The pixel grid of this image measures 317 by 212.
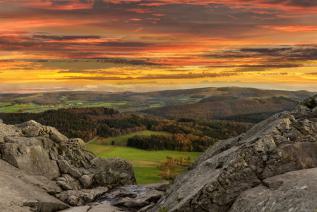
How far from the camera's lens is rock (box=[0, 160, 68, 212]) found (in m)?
29.0

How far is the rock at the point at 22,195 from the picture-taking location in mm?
28953

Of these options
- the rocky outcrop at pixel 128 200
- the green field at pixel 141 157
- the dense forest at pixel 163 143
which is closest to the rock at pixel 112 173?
the rocky outcrop at pixel 128 200

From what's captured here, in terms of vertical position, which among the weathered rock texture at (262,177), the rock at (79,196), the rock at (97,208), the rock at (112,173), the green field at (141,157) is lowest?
the green field at (141,157)

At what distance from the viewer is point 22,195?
30.7 metres

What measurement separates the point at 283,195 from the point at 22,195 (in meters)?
19.6

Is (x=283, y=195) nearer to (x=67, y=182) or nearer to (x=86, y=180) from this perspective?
(x=67, y=182)

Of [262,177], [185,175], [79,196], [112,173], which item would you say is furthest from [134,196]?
[262,177]

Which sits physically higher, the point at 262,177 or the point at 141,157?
the point at 262,177

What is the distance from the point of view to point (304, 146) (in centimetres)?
2327

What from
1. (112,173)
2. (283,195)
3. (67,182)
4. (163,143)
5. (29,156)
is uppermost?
(283,195)

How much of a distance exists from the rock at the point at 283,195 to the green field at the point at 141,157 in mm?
82208

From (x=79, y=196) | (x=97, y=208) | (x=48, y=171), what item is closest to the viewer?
(x=97, y=208)

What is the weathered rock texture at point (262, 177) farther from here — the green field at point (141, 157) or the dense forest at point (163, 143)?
the dense forest at point (163, 143)

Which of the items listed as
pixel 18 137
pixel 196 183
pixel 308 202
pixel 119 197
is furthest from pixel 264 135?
pixel 18 137
